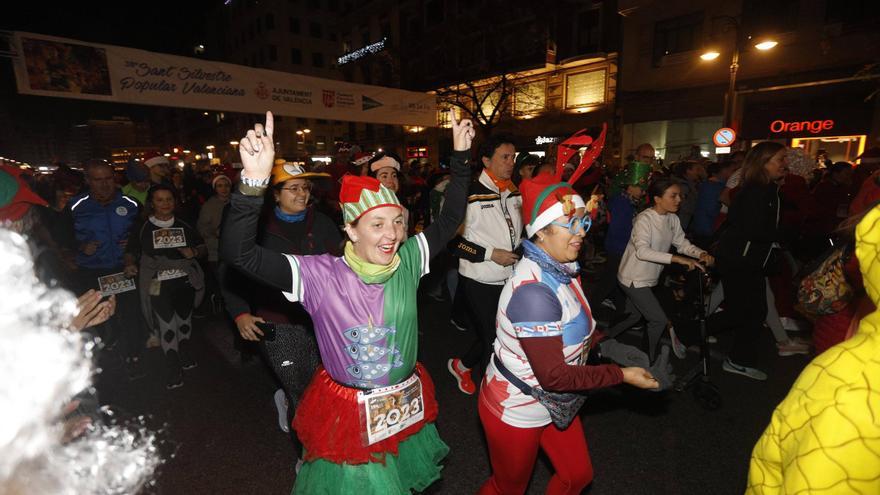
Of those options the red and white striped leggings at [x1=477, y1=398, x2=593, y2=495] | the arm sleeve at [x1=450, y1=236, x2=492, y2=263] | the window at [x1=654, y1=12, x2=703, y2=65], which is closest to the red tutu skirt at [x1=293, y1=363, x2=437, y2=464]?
the red and white striped leggings at [x1=477, y1=398, x2=593, y2=495]

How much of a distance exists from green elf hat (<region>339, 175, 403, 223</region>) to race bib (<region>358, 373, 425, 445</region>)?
2.86 ft

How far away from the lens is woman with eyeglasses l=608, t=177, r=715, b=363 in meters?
4.31

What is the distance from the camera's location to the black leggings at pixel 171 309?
4828 millimetres

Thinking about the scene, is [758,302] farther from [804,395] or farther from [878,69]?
[878,69]

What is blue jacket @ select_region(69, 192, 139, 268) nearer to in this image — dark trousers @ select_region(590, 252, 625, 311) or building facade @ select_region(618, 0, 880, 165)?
dark trousers @ select_region(590, 252, 625, 311)

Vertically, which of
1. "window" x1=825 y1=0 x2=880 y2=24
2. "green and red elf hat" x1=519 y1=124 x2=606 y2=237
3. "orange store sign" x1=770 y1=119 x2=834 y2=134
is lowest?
"green and red elf hat" x1=519 y1=124 x2=606 y2=237

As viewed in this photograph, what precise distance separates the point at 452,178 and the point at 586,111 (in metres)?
23.0

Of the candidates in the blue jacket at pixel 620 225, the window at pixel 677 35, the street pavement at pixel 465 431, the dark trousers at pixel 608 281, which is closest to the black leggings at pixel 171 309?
the street pavement at pixel 465 431

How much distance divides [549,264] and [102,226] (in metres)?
4.96

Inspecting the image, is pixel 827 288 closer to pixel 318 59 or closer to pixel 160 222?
pixel 160 222

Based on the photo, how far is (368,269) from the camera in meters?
2.16

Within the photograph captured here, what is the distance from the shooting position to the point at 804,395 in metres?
1.20

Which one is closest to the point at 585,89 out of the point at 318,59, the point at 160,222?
the point at 160,222

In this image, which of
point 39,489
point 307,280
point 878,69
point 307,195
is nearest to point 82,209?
point 307,195
